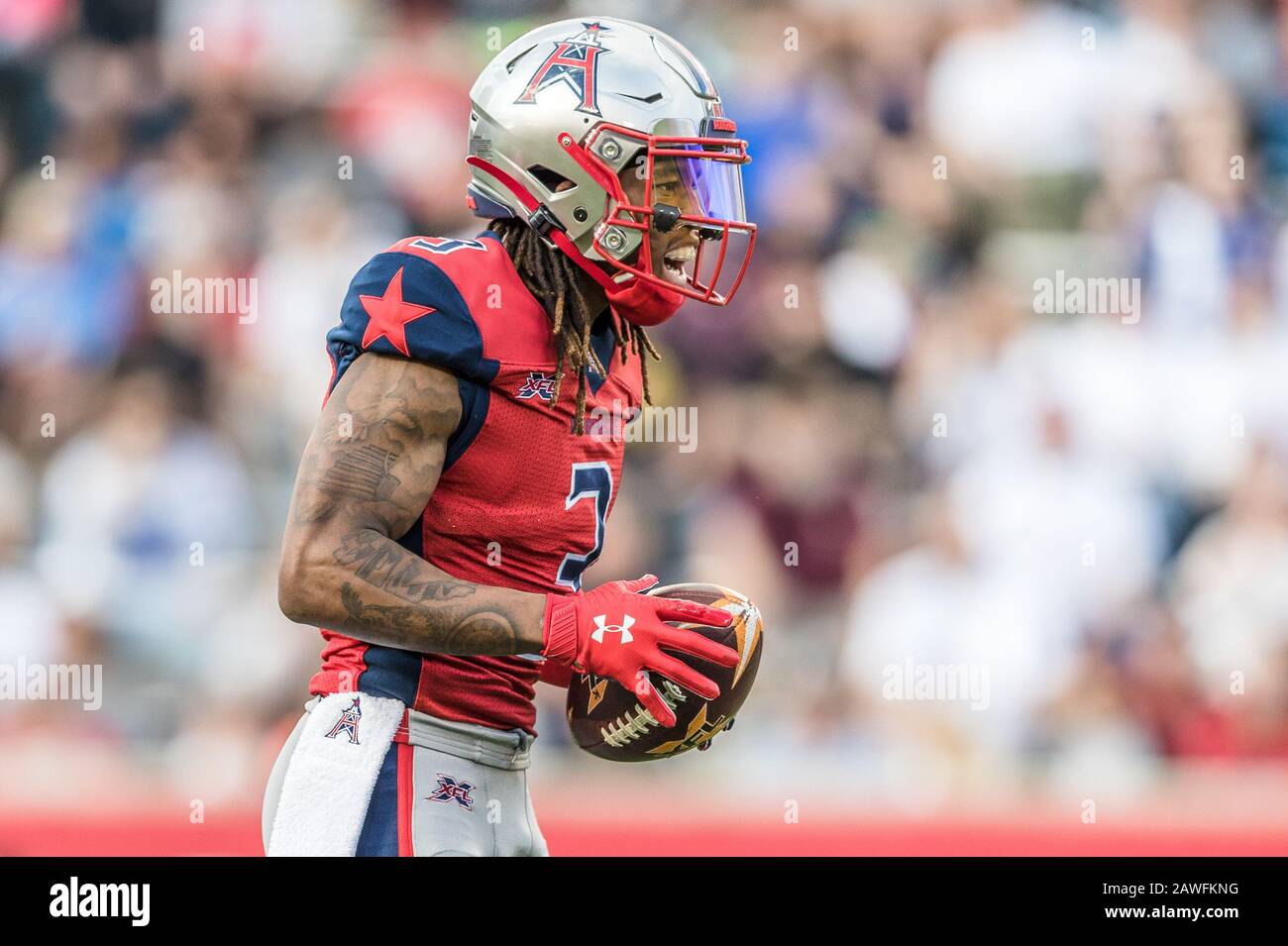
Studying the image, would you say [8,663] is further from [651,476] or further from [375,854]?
[375,854]

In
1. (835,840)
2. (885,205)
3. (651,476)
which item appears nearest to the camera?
(835,840)

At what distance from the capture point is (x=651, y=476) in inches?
253

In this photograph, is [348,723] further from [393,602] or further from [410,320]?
[410,320]

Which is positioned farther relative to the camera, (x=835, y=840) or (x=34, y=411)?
(x=34, y=411)

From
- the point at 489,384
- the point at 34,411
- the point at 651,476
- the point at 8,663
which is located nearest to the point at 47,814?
the point at 8,663

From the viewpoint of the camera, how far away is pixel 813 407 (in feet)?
21.8

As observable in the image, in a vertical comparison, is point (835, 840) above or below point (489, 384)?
below

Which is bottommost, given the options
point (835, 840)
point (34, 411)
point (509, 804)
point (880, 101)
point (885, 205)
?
point (835, 840)

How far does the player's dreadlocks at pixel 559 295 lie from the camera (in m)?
2.87

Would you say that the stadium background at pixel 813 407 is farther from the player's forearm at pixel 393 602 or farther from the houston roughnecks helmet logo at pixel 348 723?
the player's forearm at pixel 393 602

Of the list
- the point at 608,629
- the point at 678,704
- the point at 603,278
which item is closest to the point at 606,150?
the point at 603,278

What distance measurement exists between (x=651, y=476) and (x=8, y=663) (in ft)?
8.08

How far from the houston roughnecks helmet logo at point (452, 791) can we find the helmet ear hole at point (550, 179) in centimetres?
102

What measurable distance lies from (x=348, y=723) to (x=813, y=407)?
13.4ft
